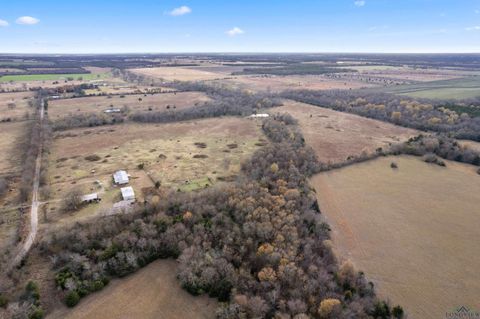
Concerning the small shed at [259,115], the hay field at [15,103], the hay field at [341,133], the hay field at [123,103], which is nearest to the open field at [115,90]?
the hay field at [123,103]

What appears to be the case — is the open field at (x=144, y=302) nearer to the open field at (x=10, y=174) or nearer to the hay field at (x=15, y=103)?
the open field at (x=10, y=174)

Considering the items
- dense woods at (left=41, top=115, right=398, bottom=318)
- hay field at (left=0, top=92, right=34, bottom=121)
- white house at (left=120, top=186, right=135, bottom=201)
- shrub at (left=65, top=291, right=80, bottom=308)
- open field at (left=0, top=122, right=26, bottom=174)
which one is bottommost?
shrub at (left=65, top=291, right=80, bottom=308)

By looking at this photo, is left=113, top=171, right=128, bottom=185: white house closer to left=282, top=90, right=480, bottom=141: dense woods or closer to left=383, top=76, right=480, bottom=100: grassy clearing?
left=282, top=90, right=480, bottom=141: dense woods

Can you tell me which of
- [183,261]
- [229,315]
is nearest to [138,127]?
[183,261]

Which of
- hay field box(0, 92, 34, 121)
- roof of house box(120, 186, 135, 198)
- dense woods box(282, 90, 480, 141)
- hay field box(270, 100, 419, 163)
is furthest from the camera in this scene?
hay field box(0, 92, 34, 121)

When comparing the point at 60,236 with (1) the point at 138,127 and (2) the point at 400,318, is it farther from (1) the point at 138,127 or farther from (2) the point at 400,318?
(1) the point at 138,127

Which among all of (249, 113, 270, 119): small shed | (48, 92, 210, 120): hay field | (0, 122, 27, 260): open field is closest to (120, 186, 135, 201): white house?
(0, 122, 27, 260): open field

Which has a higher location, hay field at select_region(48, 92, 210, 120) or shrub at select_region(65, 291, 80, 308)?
hay field at select_region(48, 92, 210, 120)
